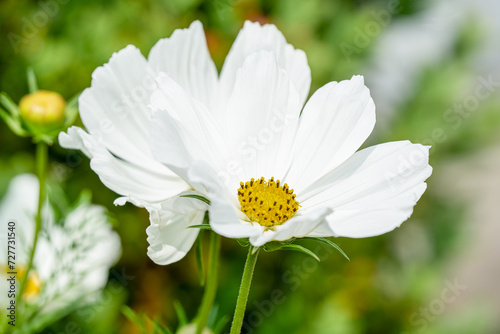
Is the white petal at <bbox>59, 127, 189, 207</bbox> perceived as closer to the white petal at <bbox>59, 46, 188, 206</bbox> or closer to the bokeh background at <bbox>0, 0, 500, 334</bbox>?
the white petal at <bbox>59, 46, 188, 206</bbox>

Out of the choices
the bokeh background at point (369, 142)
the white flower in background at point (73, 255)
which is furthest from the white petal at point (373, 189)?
the bokeh background at point (369, 142)

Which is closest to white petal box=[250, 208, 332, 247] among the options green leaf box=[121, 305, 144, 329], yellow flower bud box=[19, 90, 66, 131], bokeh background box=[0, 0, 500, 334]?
green leaf box=[121, 305, 144, 329]

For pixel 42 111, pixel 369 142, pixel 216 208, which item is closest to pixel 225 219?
pixel 216 208

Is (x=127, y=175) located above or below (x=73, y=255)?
above

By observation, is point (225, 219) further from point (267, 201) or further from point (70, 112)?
point (70, 112)

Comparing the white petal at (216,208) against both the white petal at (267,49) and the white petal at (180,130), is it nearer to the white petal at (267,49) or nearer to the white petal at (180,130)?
the white petal at (180,130)

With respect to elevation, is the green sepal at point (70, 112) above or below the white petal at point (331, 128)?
below
